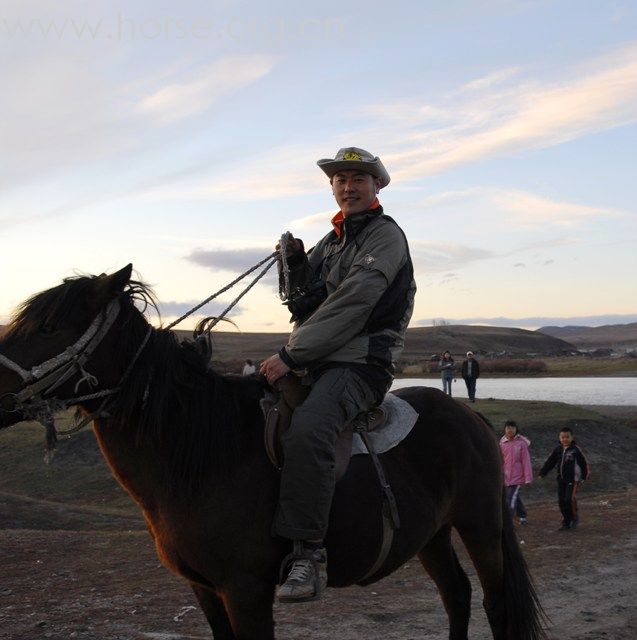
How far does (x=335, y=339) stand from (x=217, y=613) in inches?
68.0

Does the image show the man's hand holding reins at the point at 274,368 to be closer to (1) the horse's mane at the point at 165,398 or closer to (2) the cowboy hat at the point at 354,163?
(1) the horse's mane at the point at 165,398

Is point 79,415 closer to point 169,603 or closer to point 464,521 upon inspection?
point 464,521

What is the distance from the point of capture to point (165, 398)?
13.7 feet

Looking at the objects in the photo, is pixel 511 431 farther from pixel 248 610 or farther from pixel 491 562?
pixel 248 610

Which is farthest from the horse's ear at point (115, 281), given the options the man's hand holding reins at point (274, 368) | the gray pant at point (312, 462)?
the gray pant at point (312, 462)

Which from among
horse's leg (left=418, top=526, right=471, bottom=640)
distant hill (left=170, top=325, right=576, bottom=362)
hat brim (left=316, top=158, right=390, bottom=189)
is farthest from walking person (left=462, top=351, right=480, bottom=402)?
distant hill (left=170, top=325, right=576, bottom=362)

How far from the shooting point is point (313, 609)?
24.9 ft

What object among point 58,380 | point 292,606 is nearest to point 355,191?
point 58,380

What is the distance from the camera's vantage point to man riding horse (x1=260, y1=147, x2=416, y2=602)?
13.4ft

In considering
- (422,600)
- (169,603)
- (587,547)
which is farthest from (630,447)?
(169,603)

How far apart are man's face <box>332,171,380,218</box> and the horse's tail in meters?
2.55

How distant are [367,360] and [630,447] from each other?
19568 mm

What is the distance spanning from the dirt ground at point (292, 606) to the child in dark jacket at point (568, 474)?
2.10 ft

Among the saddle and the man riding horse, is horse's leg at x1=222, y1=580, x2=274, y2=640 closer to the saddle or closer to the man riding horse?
the man riding horse
